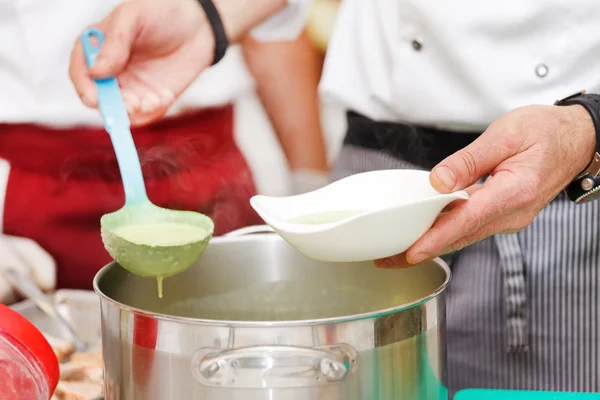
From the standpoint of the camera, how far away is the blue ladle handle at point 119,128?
32.8 inches

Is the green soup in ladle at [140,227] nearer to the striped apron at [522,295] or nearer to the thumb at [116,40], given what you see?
the thumb at [116,40]

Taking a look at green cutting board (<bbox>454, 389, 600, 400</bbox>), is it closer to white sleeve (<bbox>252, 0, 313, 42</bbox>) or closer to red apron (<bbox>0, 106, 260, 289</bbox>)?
red apron (<bbox>0, 106, 260, 289</bbox>)

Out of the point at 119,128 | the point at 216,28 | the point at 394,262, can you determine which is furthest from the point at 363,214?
the point at 216,28

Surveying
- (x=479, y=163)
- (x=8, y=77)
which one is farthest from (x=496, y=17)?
(x=8, y=77)

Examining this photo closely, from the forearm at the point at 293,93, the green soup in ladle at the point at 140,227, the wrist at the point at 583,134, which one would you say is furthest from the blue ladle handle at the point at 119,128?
the wrist at the point at 583,134

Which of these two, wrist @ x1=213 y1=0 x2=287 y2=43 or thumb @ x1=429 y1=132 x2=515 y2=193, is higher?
wrist @ x1=213 y1=0 x2=287 y2=43

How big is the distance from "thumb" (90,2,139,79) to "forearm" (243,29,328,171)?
0.69 feet

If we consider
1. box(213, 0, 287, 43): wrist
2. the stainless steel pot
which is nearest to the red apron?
box(213, 0, 287, 43): wrist

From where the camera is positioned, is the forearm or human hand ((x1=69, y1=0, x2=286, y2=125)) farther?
the forearm

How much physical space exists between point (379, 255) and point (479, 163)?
0.58ft

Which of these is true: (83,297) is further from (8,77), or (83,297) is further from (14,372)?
(14,372)

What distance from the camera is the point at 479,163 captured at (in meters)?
0.74

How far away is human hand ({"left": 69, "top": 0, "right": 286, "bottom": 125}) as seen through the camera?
3.43 feet

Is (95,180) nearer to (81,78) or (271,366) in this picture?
(81,78)
